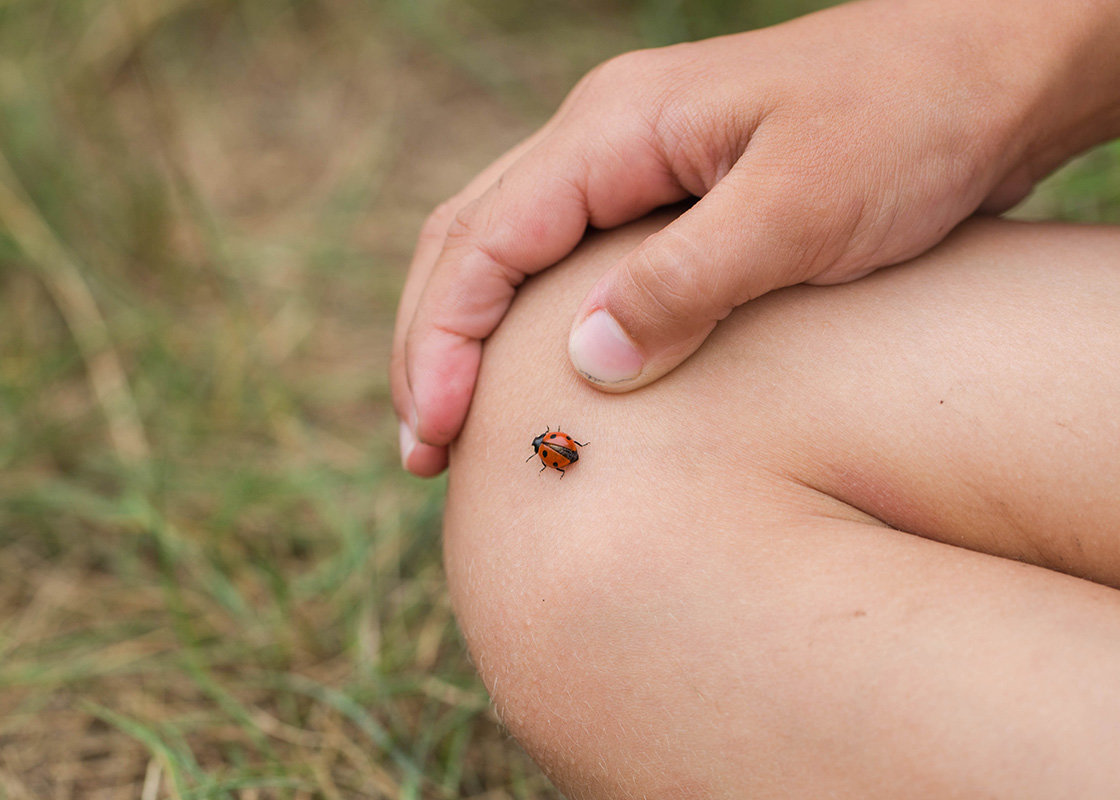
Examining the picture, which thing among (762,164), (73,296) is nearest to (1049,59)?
(762,164)

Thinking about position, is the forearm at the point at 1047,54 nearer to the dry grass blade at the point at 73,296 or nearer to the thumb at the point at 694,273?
the thumb at the point at 694,273

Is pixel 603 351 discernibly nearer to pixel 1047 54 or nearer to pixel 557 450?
pixel 557 450

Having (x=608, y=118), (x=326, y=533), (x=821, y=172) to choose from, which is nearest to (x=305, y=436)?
(x=326, y=533)

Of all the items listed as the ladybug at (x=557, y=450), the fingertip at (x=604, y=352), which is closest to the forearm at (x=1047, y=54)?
the fingertip at (x=604, y=352)

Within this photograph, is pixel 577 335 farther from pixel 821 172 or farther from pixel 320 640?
pixel 320 640

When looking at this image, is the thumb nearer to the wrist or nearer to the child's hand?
the child's hand

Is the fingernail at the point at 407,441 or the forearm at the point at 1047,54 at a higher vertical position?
the forearm at the point at 1047,54
